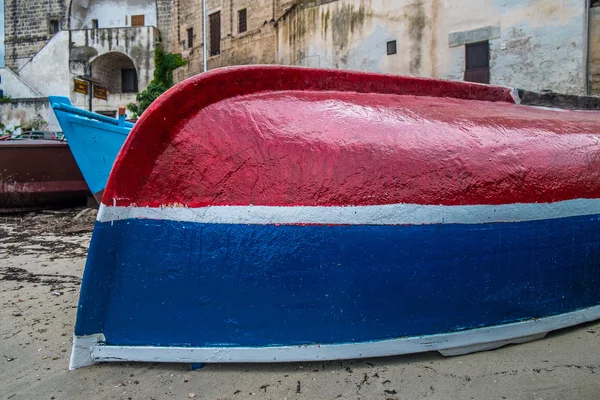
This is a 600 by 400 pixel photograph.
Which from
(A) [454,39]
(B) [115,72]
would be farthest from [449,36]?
(B) [115,72]

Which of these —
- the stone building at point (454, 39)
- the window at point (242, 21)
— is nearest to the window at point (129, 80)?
the window at point (242, 21)

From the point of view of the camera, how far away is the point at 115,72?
23.0 metres

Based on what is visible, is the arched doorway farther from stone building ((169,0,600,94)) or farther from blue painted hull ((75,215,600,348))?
blue painted hull ((75,215,600,348))

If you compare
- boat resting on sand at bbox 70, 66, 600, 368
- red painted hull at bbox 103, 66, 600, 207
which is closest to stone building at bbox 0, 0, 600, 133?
red painted hull at bbox 103, 66, 600, 207

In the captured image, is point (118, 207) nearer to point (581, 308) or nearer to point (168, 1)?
point (581, 308)

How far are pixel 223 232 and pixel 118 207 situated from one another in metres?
0.45

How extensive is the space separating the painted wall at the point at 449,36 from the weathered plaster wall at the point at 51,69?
13574 millimetres

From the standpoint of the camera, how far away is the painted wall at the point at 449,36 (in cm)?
916

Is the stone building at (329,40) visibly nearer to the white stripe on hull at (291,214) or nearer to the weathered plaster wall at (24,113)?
the weathered plaster wall at (24,113)

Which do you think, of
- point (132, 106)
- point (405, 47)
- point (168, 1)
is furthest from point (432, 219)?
point (168, 1)

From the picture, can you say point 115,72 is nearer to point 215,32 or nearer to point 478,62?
point 215,32

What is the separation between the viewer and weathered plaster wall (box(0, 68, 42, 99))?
20.8m

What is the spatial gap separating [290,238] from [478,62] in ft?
33.4

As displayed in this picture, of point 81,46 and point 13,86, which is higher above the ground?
point 81,46
